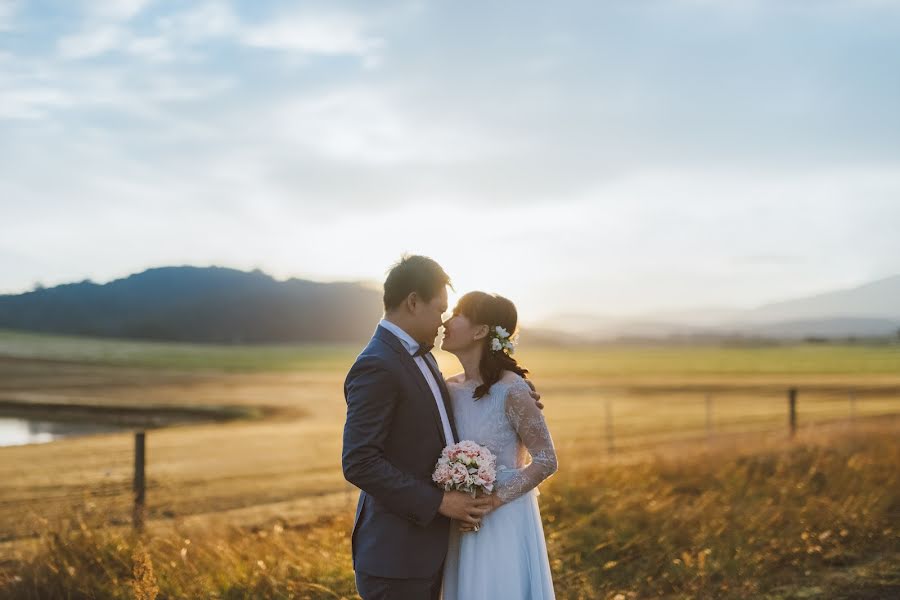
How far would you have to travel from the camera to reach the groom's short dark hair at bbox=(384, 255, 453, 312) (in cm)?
361

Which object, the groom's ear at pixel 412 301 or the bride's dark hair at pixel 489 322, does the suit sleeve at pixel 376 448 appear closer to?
the groom's ear at pixel 412 301

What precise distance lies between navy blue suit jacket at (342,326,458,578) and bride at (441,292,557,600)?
24 cm

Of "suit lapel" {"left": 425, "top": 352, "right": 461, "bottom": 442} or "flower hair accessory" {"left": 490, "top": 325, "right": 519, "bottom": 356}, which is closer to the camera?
"suit lapel" {"left": 425, "top": 352, "right": 461, "bottom": 442}

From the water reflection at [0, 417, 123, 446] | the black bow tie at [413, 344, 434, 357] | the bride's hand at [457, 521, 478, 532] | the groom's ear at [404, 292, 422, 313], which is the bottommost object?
the water reflection at [0, 417, 123, 446]

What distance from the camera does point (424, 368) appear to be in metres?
3.74

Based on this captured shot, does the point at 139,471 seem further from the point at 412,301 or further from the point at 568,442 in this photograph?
the point at 568,442

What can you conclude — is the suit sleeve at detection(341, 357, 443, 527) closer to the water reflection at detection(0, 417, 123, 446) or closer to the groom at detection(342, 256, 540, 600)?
the groom at detection(342, 256, 540, 600)

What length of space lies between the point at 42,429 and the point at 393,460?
3466 cm

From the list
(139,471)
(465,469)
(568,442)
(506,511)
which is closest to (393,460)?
(465,469)

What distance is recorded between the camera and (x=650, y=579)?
6.81m

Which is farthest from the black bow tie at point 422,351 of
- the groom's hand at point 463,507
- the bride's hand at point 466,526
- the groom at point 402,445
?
the bride's hand at point 466,526

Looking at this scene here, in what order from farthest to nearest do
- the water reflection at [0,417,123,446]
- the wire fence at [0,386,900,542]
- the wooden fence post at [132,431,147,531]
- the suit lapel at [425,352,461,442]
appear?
the water reflection at [0,417,123,446] → the wooden fence post at [132,431,147,531] → the wire fence at [0,386,900,542] → the suit lapel at [425,352,461,442]

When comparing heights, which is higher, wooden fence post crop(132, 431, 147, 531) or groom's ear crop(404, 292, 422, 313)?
groom's ear crop(404, 292, 422, 313)

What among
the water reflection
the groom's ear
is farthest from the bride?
the water reflection
